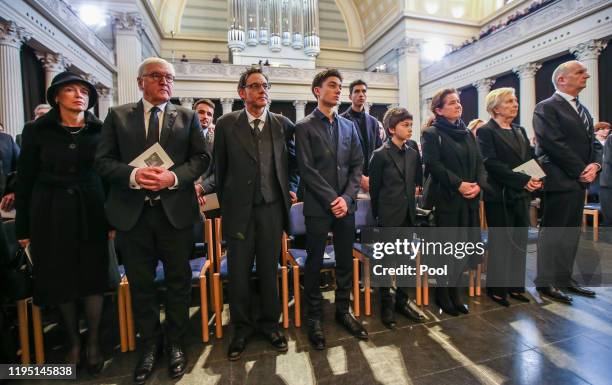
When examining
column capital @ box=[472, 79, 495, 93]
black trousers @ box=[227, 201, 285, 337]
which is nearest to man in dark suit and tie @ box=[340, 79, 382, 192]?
black trousers @ box=[227, 201, 285, 337]

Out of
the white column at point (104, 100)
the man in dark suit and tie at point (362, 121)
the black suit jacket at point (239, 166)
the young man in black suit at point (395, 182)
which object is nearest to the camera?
the black suit jacket at point (239, 166)

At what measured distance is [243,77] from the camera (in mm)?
2023

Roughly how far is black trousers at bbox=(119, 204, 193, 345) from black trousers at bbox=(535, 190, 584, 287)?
2924mm

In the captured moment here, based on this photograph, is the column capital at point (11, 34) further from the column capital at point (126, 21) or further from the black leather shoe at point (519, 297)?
the black leather shoe at point (519, 297)

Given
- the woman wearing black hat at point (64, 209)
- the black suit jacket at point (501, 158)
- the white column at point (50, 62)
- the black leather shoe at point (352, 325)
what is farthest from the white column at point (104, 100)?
the black suit jacket at point (501, 158)

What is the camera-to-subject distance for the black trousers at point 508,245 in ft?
8.50

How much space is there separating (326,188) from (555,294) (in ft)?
7.18

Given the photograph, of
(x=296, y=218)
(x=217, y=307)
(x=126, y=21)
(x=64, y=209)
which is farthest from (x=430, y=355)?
(x=126, y=21)

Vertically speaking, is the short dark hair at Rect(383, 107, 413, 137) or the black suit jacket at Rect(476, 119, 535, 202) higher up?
the short dark hair at Rect(383, 107, 413, 137)

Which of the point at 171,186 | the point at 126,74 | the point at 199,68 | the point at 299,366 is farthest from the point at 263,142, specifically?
the point at 199,68

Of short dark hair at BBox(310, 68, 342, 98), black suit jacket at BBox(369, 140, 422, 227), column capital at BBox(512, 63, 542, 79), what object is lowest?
black suit jacket at BBox(369, 140, 422, 227)

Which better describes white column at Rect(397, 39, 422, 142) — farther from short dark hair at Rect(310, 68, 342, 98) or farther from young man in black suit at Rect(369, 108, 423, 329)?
short dark hair at Rect(310, 68, 342, 98)

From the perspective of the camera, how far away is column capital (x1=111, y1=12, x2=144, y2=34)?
1250 centimetres

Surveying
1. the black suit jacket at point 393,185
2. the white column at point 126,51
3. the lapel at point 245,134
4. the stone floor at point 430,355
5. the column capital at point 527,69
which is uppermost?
the white column at point 126,51
